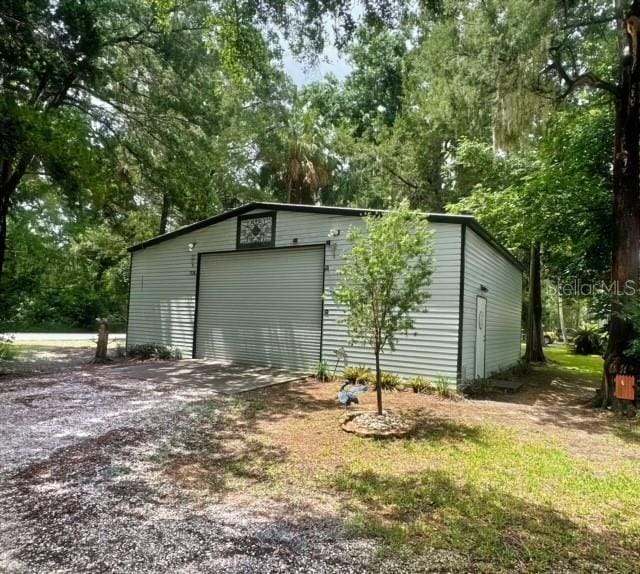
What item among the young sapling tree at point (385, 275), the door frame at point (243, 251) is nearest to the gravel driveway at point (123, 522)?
Answer: the young sapling tree at point (385, 275)

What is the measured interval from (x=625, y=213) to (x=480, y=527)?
20.9 feet

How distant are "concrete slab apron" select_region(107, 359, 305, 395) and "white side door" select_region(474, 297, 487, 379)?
3744 millimetres

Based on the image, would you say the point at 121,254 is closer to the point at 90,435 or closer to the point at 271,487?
the point at 90,435

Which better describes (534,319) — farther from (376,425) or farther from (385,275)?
(376,425)

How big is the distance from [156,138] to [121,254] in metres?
12.4

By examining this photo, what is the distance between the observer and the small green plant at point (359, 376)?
7.77 meters

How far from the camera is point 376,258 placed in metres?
5.10

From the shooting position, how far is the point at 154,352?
37.3ft

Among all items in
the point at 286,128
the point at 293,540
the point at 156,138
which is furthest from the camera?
the point at 286,128

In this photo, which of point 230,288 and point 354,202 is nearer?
point 230,288

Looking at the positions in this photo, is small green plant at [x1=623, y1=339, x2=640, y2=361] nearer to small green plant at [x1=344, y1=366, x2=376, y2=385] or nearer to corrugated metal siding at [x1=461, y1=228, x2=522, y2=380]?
corrugated metal siding at [x1=461, y1=228, x2=522, y2=380]

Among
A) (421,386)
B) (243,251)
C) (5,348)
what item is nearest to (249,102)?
(243,251)

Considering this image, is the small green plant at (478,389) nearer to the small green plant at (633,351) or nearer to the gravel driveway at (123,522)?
the small green plant at (633,351)

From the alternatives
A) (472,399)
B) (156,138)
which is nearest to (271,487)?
(472,399)
